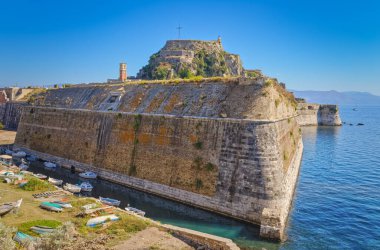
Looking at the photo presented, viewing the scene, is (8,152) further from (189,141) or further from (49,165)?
(189,141)

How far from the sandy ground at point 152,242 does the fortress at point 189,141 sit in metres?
5.23

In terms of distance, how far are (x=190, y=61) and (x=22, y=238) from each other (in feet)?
192

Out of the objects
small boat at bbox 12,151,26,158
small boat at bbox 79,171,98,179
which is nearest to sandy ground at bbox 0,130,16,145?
small boat at bbox 12,151,26,158

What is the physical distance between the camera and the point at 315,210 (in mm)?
23234

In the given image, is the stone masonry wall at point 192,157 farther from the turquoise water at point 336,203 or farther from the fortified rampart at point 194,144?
the turquoise water at point 336,203

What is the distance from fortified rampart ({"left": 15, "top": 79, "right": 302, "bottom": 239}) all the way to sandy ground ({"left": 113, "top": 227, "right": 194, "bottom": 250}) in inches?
208

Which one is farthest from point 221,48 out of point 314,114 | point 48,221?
point 48,221

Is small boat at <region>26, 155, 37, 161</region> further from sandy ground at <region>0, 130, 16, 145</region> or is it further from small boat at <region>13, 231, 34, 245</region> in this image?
small boat at <region>13, 231, 34, 245</region>

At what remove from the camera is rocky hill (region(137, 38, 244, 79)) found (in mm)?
64625

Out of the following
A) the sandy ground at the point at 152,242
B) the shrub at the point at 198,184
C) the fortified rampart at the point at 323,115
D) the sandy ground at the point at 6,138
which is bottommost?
the sandy ground at the point at 152,242

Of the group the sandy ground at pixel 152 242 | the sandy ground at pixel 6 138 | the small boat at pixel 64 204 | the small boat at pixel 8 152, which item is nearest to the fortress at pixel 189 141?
the small boat at pixel 8 152

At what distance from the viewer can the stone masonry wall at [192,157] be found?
1980 centimetres

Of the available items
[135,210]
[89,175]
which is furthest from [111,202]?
[89,175]

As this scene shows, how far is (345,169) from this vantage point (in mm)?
36219
